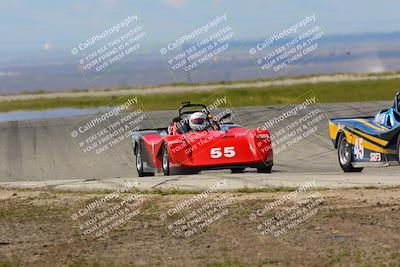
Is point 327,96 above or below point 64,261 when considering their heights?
below

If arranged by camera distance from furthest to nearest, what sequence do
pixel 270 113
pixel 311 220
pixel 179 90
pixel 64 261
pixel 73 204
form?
pixel 179 90 → pixel 270 113 → pixel 73 204 → pixel 311 220 → pixel 64 261

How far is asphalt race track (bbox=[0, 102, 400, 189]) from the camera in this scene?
23.6 metres

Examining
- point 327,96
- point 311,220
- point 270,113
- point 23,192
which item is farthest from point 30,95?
point 311,220

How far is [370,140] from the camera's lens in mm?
18297

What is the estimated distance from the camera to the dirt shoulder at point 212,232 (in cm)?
1035

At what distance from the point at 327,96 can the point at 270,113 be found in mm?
23671

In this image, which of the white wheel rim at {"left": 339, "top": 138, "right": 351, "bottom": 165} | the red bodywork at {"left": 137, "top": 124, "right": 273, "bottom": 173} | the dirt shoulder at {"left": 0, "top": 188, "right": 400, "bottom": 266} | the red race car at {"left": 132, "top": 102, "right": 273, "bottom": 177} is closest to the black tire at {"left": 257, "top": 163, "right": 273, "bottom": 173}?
the red race car at {"left": 132, "top": 102, "right": 273, "bottom": 177}

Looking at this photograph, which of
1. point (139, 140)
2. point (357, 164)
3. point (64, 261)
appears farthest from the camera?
point (139, 140)

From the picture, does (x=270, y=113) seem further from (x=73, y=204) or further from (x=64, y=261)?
(x=64, y=261)

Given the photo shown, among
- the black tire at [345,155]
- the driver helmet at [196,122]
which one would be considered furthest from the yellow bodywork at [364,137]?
the driver helmet at [196,122]

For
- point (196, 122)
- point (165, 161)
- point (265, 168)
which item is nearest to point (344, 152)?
point (265, 168)

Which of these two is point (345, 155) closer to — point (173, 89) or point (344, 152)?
point (344, 152)

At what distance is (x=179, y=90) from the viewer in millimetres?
69750

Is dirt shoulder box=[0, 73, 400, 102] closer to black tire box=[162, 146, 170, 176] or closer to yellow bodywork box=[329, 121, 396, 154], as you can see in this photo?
black tire box=[162, 146, 170, 176]
